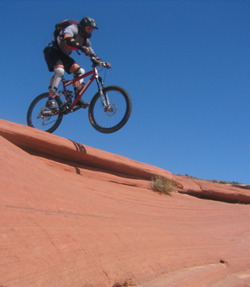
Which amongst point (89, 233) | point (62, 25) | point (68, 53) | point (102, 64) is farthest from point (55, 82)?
point (89, 233)

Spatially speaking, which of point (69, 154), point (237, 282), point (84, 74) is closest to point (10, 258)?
point (237, 282)

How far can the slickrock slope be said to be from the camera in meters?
2.70

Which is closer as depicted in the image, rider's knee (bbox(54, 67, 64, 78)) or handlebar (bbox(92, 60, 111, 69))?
handlebar (bbox(92, 60, 111, 69))

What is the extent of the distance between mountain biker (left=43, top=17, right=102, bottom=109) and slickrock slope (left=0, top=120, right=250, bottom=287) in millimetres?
1317

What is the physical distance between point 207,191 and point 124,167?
4297 mm

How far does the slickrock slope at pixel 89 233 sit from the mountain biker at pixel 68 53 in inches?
51.9

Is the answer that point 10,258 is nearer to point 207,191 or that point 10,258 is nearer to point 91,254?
point 91,254

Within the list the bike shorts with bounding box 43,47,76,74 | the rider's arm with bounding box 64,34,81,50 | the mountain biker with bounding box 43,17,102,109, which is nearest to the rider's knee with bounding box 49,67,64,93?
the mountain biker with bounding box 43,17,102,109

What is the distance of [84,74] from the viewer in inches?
278

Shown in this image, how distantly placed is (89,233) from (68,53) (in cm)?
504

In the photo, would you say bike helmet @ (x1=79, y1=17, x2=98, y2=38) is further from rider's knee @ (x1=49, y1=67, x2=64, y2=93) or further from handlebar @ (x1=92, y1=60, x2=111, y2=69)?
rider's knee @ (x1=49, y1=67, x2=64, y2=93)

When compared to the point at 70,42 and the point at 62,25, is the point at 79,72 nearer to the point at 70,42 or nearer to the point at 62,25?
the point at 70,42

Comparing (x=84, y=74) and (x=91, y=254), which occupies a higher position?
(x=84, y=74)

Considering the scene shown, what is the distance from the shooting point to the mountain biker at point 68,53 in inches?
259
